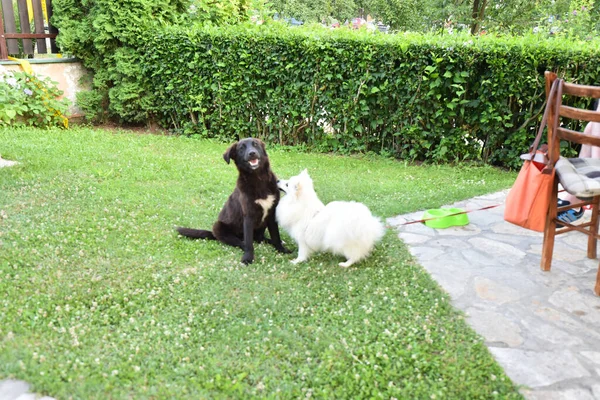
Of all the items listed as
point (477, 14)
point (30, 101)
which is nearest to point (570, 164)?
point (30, 101)

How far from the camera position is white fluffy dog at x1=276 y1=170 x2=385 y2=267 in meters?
3.94

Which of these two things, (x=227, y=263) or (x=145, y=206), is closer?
(x=227, y=263)

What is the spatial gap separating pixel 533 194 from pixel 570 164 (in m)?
0.40

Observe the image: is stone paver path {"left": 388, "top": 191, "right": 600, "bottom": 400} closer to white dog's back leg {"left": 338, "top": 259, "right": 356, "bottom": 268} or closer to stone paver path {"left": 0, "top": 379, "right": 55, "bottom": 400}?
white dog's back leg {"left": 338, "top": 259, "right": 356, "bottom": 268}

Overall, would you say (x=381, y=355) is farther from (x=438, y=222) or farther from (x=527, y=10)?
(x=527, y=10)

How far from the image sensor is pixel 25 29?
391 inches

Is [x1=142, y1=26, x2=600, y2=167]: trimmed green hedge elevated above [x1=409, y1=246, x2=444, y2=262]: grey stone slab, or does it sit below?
above

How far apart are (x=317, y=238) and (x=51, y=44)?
348 inches

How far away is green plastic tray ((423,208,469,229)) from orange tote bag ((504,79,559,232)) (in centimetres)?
117

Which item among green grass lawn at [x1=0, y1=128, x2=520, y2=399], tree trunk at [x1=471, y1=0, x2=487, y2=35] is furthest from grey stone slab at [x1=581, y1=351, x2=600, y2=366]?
tree trunk at [x1=471, y1=0, x2=487, y2=35]

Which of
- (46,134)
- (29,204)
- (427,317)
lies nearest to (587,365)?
(427,317)

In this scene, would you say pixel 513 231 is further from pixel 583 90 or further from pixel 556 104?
pixel 583 90

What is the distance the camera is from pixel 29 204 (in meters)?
5.32

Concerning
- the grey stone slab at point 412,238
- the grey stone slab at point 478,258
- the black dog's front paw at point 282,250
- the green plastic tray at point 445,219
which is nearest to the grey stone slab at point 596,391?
the grey stone slab at point 478,258
